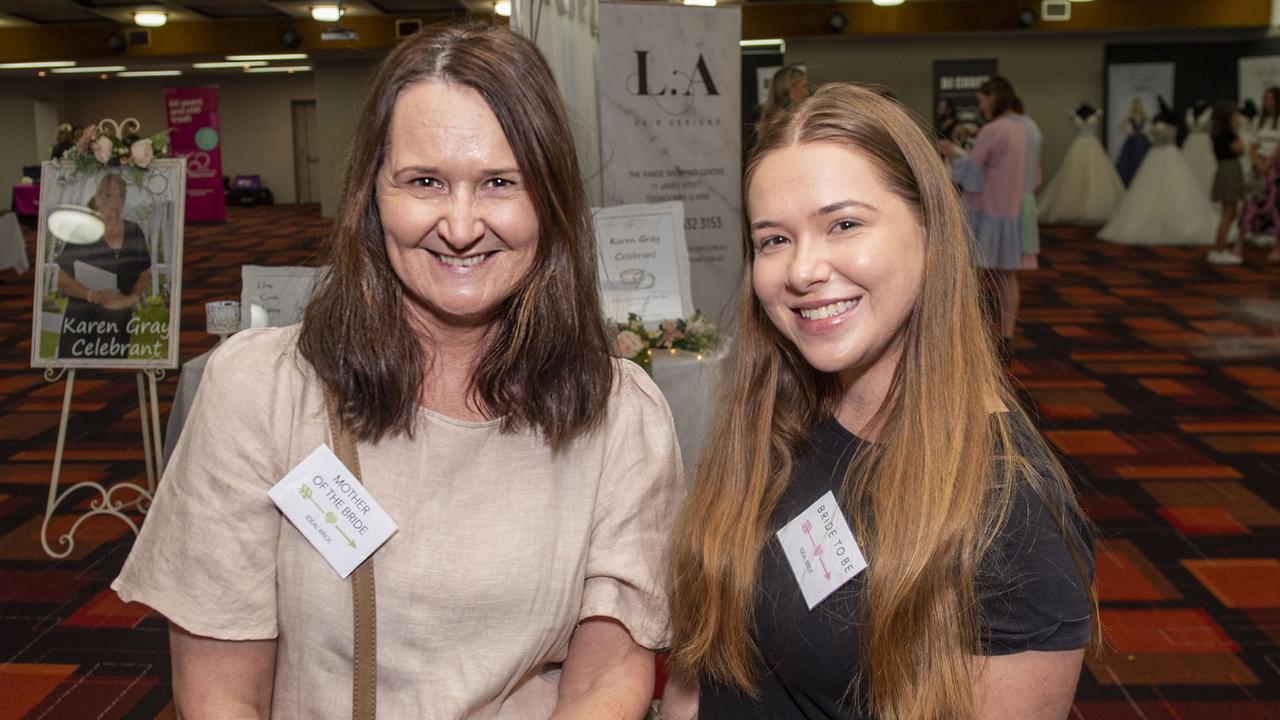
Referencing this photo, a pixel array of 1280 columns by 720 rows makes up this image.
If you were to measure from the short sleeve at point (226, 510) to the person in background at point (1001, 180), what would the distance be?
5.66 meters

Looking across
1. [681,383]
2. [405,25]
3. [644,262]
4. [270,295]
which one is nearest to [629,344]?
[681,383]

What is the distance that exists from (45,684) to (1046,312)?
23.8 ft

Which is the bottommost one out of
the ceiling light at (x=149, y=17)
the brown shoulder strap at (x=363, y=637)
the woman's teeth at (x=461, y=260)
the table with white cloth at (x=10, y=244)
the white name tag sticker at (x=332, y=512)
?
the brown shoulder strap at (x=363, y=637)

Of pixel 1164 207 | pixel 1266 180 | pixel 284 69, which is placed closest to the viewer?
pixel 1266 180

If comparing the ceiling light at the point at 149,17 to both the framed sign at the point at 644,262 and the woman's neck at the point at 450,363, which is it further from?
the woman's neck at the point at 450,363

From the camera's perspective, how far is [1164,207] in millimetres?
13062

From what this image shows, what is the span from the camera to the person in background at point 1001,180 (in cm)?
646

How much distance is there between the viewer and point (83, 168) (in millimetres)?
3617

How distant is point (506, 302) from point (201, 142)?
1691cm

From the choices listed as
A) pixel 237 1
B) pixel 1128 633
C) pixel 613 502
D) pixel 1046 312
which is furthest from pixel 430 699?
pixel 237 1

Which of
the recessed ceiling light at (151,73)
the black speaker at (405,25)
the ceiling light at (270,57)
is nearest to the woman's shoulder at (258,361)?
the black speaker at (405,25)

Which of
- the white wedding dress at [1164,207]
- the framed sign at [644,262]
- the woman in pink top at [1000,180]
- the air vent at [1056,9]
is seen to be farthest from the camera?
the air vent at [1056,9]

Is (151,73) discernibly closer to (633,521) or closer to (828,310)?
(633,521)

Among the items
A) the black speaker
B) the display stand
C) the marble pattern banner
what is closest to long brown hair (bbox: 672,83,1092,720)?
the display stand
